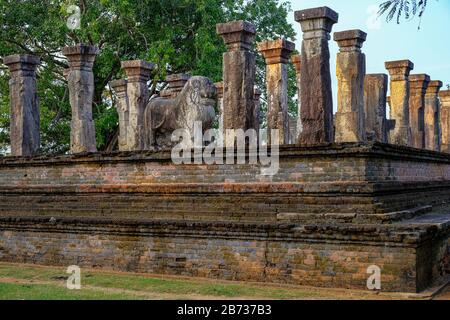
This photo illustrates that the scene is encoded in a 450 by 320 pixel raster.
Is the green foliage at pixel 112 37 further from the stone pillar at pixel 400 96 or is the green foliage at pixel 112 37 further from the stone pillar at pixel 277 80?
the stone pillar at pixel 400 96

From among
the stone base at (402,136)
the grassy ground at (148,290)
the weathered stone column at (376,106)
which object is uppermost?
the weathered stone column at (376,106)

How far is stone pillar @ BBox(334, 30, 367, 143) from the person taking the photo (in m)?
12.8

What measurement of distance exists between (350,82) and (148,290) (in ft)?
21.0

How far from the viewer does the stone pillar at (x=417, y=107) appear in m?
17.7

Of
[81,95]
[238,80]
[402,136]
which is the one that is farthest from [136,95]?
[402,136]

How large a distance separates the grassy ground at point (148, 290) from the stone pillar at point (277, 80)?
5689mm

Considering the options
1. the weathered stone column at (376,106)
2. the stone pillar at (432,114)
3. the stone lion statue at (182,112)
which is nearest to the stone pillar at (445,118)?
the stone pillar at (432,114)

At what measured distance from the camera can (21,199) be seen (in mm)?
12086

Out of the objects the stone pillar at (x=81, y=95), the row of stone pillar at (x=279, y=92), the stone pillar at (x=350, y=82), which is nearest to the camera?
the row of stone pillar at (x=279, y=92)

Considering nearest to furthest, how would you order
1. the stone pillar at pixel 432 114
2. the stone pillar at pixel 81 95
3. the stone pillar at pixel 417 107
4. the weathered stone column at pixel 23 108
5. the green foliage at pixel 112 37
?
the stone pillar at pixel 81 95 → the weathered stone column at pixel 23 108 → the stone pillar at pixel 417 107 → the stone pillar at pixel 432 114 → the green foliage at pixel 112 37

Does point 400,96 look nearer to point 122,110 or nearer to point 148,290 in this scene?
point 122,110

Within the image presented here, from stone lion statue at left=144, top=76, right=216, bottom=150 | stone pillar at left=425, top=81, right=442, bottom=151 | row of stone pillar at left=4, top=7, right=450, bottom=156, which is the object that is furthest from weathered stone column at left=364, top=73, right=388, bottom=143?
stone pillar at left=425, top=81, right=442, bottom=151

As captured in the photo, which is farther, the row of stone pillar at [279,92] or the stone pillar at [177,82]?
the stone pillar at [177,82]

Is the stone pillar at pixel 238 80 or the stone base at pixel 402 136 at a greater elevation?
the stone pillar at pixel 238 80
